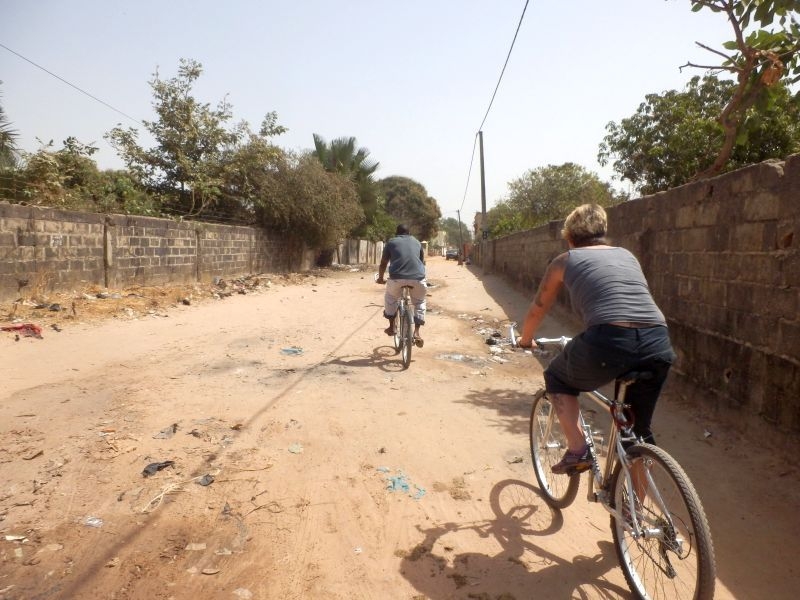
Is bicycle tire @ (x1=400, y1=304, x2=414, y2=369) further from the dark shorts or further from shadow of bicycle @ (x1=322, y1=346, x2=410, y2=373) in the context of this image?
the dark shorts

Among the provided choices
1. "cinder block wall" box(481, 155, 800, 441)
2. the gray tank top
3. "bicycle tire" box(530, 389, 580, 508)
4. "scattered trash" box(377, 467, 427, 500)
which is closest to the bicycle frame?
the gray tank top

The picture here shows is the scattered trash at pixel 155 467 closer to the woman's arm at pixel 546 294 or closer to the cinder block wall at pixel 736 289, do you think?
the woman's arm at pixel 546 294

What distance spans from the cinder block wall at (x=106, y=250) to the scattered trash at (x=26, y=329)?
5.52ft

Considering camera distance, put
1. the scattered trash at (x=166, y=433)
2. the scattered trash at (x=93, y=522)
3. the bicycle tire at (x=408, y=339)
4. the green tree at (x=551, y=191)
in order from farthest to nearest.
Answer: the green tree at (x=551, y=191)
the bicycle tire at (x=408, y=339)
the scattered trash at (x=166, y=433)
the scattered trash at (x=93, y=522)

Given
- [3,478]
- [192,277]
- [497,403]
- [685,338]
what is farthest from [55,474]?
[192,277]

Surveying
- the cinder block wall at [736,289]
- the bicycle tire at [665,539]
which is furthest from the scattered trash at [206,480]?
the cinder block wall at [736,289]

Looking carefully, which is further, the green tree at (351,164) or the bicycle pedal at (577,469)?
the green tree at (351,164)

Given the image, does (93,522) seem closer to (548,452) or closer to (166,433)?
(166,433)

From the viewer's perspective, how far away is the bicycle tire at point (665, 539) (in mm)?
2006

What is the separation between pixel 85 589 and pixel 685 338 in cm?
485

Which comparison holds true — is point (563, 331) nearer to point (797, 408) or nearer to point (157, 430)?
point (797, 408)

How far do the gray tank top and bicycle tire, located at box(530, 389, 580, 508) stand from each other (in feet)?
2.61

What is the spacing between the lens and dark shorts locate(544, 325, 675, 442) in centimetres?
236

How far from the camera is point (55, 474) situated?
3.37 metres
